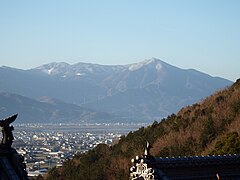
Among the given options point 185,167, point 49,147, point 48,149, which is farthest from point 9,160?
point 49,147

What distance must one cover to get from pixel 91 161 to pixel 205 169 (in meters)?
27.1

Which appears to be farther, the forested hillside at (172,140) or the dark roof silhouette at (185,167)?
the forested hillside at (172,140)

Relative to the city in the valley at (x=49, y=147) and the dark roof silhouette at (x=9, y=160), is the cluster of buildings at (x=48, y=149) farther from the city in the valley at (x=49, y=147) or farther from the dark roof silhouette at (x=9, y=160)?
the dark roof silhouette at (x=9, y=160)

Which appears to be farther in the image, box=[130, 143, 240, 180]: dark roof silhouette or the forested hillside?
the forested hillside

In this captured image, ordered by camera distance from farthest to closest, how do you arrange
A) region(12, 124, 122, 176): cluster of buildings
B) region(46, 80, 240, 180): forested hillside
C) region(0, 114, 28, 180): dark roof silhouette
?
1. region(12, 124, 122, 176): cluster of buildings
2. region(46, 80, 240, 180): forested hillside
3. region(0, 114, 28, 180): dark roof silhouette

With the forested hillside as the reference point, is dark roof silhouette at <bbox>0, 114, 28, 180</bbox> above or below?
below

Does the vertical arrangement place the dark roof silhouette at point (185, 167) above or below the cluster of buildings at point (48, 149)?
below

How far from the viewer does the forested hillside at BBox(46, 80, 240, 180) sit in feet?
117

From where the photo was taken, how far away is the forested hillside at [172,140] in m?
35.7

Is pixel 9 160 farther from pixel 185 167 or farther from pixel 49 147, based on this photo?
pixel 49 147

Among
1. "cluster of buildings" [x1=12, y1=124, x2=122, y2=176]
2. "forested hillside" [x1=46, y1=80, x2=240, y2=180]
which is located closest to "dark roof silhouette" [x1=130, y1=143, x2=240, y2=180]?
"forested hillside" [x1=46, y1=80, x2=240, y2=180]

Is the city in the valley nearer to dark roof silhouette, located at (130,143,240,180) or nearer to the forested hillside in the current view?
the forested hillside

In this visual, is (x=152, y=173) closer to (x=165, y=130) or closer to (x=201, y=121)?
(x=201, y=121)

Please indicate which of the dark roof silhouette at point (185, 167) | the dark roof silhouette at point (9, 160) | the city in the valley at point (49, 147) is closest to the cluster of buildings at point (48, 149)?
the city in the valley at point (49, 147)
